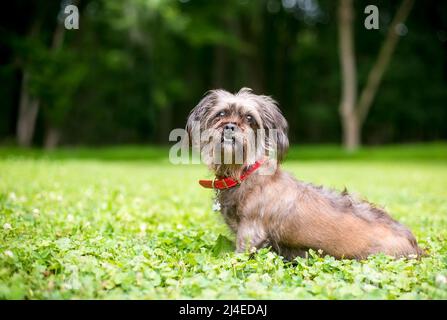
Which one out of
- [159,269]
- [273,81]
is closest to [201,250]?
[159,269]

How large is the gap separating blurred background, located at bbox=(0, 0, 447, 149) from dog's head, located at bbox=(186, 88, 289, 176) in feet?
74.2

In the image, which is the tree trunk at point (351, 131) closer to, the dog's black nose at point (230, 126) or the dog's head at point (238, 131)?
the dog's head at point (238, 131)

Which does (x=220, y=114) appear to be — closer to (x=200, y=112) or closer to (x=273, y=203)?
(x=200, y=112)

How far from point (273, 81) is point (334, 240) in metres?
41.5

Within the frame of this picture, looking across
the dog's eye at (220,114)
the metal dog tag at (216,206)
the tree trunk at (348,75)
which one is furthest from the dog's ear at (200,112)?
the tree trunk at (348,75)

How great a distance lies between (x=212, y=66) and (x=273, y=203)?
45.4 m

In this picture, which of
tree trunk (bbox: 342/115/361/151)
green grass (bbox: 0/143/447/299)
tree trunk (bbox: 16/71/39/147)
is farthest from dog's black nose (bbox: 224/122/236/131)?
tree trunk (bbox: 342/115/361/151)

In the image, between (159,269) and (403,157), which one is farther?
(403,157)

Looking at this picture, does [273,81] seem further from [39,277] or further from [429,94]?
[39,277]

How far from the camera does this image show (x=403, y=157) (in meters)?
29.5

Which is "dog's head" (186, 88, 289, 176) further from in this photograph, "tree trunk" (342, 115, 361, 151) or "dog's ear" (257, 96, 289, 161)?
"tree trunk" (342, 115, 361, 151)

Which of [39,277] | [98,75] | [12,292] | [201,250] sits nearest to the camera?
[12,292]

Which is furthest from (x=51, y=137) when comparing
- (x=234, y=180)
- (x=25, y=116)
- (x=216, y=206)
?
(x=234, y=180)

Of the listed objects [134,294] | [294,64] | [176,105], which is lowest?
[134,294]
